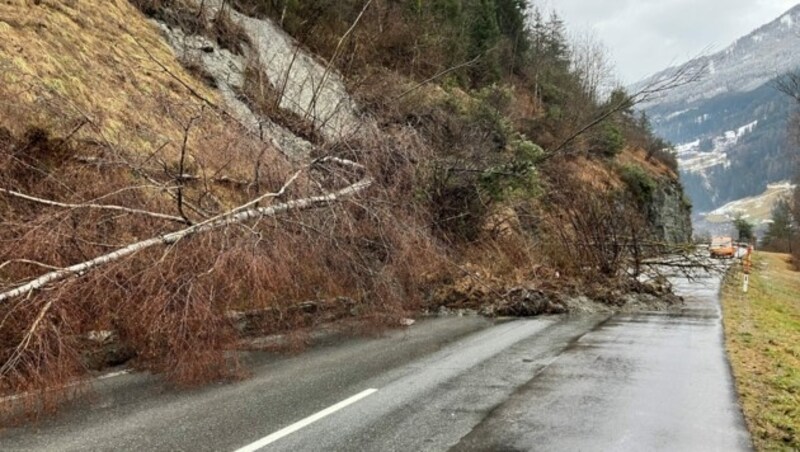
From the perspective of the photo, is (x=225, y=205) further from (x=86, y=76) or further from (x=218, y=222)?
(x=86, y=76)

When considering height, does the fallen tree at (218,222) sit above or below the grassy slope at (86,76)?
below

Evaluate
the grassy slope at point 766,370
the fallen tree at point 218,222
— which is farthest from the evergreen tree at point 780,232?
the fallen tree at point 218,222

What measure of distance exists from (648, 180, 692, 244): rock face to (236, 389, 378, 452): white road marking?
127 feet

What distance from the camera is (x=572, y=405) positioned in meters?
5.55

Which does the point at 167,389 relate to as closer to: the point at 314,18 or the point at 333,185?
the point at 333,185

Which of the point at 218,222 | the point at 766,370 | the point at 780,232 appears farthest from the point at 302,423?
the point at 780,232

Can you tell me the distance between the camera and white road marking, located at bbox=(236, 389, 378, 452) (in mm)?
4480

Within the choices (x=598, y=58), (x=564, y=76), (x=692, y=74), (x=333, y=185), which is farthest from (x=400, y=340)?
Result: (x=598, y=58)

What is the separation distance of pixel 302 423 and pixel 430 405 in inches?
48.5

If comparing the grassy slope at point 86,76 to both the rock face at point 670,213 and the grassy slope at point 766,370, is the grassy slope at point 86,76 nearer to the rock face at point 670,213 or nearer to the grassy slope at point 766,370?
the grassy slope at point 766,370

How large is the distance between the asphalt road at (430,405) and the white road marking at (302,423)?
2 centimetres

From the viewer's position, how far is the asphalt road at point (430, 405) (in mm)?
4602

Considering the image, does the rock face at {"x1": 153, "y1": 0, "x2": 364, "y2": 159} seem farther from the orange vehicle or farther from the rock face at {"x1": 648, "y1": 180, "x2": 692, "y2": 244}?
the rock face at {"x1": 648, "y1": 180, "x2": 692, "y2": 244}

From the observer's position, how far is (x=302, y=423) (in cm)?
498
